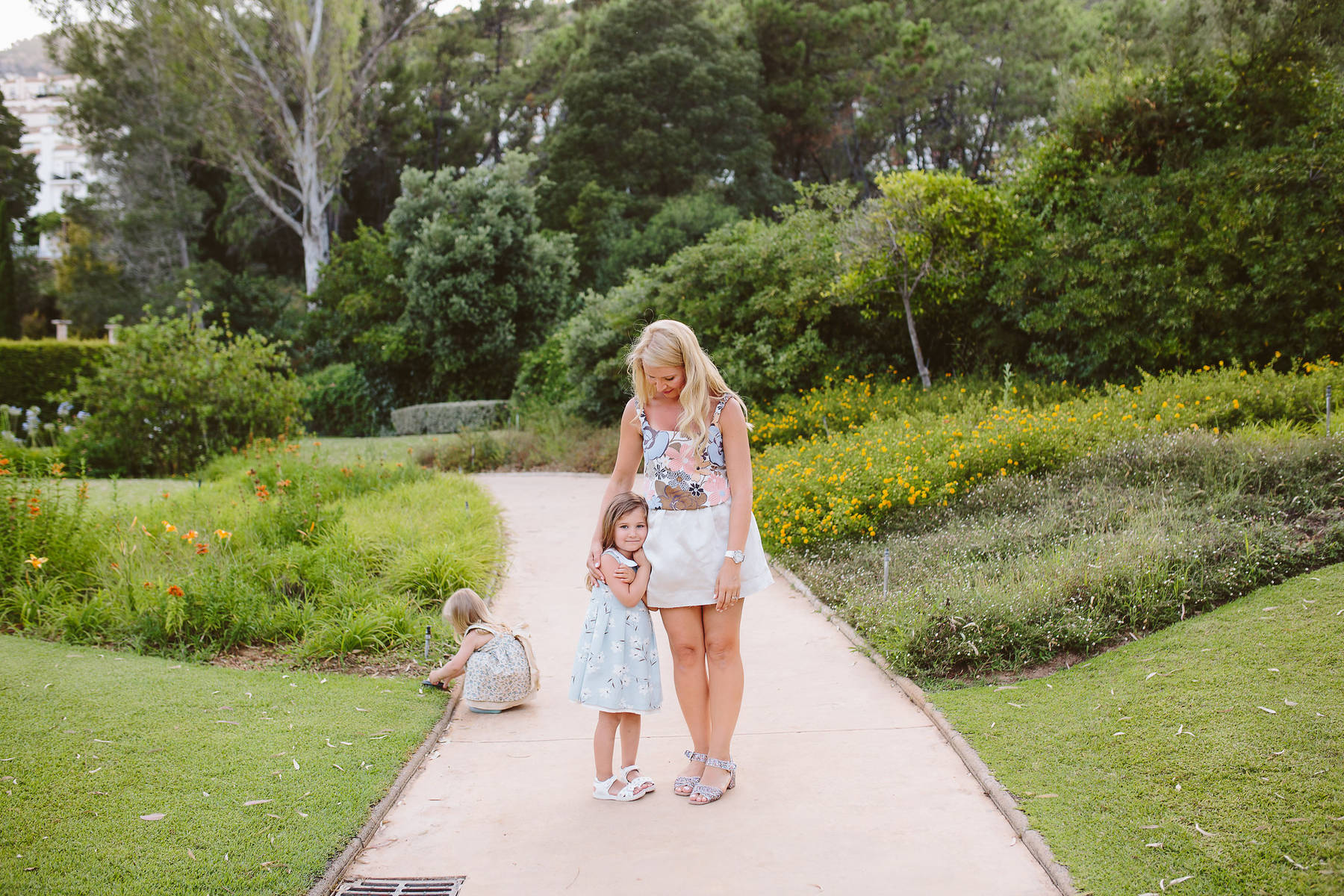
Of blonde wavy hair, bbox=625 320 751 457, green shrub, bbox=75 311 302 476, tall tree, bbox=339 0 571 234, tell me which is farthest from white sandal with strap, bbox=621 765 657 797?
tall tree, bbox=339 0 571 234

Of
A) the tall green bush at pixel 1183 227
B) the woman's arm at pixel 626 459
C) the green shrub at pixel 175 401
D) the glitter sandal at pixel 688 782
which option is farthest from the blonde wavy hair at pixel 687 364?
the green shrub at pixel 175 401

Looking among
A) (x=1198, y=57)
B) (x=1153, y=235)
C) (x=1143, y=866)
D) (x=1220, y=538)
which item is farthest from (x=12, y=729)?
(x=1198, y=57)

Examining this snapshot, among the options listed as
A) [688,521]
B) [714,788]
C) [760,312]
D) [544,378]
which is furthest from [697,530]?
[544,378]

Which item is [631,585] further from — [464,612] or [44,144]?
[44,144]

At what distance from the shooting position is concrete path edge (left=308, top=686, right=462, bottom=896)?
3.02 metres

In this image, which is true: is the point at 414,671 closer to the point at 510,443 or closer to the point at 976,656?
the point at 976,656

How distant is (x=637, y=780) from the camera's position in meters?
3.60

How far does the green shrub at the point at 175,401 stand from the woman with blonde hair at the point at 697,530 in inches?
372

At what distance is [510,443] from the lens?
13.3 metres

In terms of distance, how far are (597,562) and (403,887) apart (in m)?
1.27

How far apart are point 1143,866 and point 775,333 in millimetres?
9587

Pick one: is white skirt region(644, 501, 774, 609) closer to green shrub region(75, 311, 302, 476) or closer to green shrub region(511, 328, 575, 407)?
green shrub region(75, 311, 302, 476)

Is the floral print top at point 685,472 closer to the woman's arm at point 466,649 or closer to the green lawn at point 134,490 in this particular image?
the woman's arm at point 466,649

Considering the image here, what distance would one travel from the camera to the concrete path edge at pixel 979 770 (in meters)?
2.98
